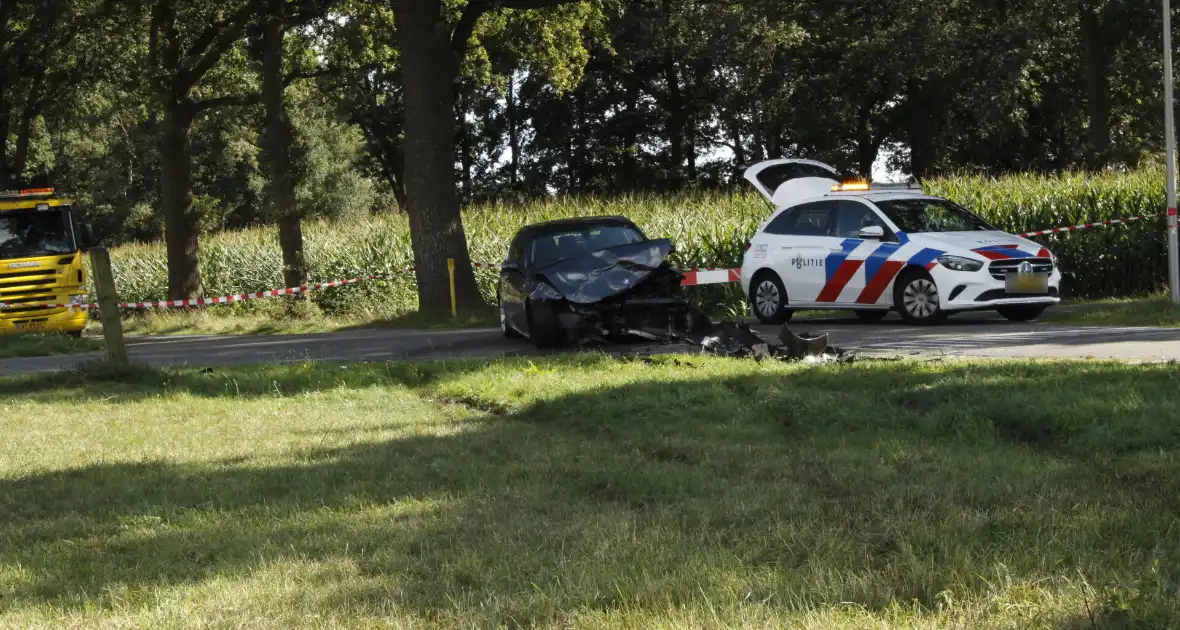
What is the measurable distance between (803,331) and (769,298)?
148 centimetres

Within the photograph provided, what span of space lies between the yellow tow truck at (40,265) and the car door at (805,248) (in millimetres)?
12725

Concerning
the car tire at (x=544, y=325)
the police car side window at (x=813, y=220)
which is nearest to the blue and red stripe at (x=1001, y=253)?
the police car side window at (x=813, y=220)

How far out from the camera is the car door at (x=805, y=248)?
17.4m

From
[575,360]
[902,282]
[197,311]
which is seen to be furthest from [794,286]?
[197,311]

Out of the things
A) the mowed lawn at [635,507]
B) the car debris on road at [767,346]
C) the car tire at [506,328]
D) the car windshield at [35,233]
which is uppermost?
the car windshield at [35,233]

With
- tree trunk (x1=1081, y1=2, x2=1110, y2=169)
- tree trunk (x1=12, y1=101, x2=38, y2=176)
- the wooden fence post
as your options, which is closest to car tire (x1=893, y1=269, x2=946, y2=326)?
the wooden fence post

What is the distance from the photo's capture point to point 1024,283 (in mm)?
16094

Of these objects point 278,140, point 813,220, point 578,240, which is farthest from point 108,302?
point 278,140

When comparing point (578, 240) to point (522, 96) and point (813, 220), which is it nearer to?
point (813, 220)

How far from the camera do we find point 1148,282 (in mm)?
21719

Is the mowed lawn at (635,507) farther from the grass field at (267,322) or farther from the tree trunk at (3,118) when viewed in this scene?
the tree trunk at (3,118)

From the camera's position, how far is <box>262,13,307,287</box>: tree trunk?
1030 inches

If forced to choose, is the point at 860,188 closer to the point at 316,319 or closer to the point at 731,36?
the point at 316,319

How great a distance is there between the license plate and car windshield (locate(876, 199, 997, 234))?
1316 millimetres
